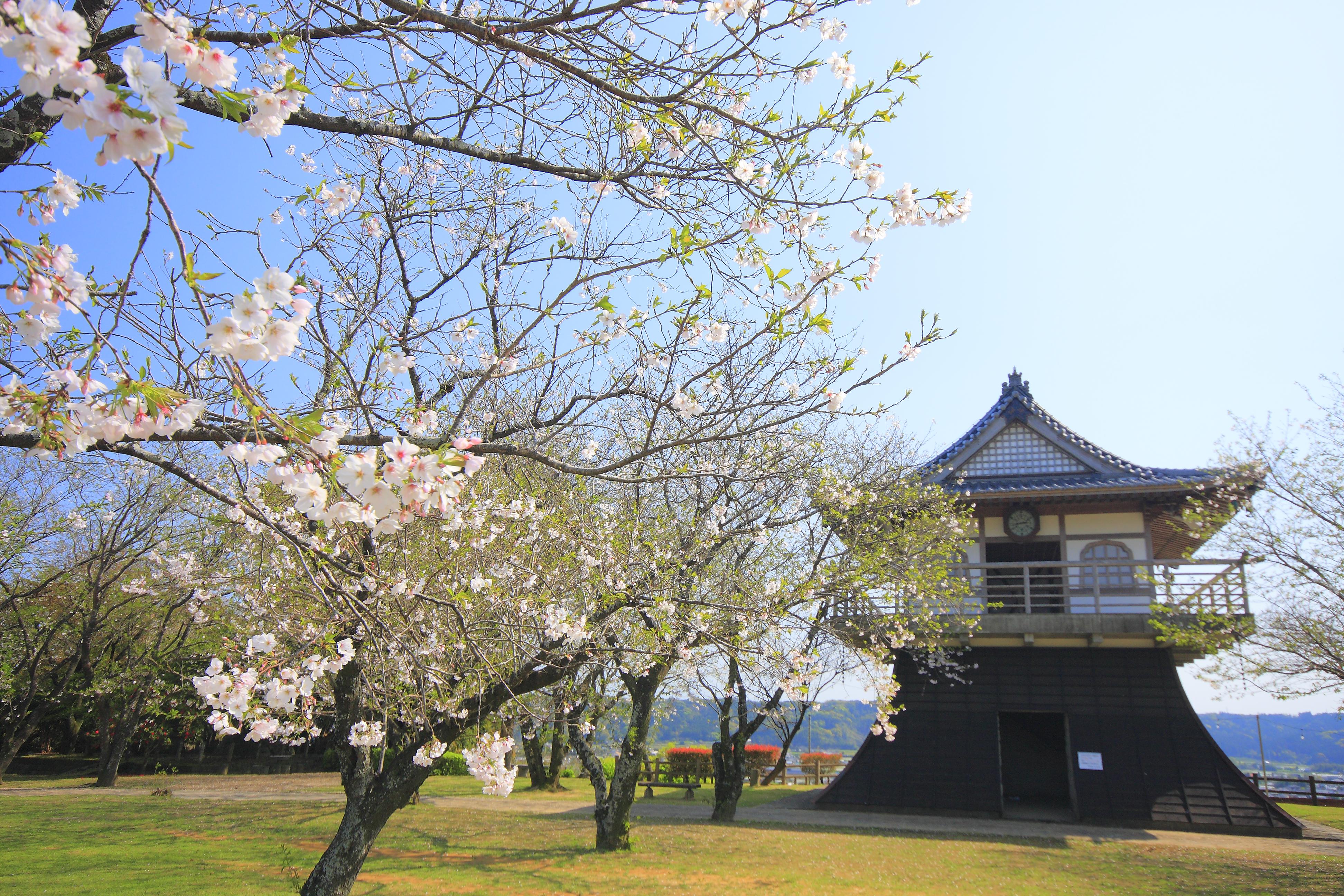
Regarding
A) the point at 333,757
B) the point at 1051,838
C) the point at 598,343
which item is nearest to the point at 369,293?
the point at 598,343

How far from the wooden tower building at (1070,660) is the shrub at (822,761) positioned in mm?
7746

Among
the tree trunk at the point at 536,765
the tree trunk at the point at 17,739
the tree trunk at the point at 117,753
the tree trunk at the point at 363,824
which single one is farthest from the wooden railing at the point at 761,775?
the tree trunk at the point at 363,824

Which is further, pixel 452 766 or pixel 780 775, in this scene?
pixel 452 766

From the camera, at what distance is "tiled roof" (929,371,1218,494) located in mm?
13273

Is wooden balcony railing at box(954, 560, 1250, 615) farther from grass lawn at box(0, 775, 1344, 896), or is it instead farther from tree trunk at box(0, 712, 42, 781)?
tree trunk at box(0, 712, 42, 781)

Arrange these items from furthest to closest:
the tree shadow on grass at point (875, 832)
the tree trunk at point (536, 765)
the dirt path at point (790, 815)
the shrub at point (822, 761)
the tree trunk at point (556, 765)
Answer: the shrub at point (822, 761), the tree trunk at point (536, 765), the tree trunk at point (556, 765), the dirt path at point (790, 815), the tree shadow on grass at point (875, 832)

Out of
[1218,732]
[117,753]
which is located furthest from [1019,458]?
[1218,732]

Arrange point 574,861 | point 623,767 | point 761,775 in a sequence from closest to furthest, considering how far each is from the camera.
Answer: point 574,861, point 623,767, point 761,775

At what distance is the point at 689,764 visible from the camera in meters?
21.8

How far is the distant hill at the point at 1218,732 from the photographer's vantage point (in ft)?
54.8

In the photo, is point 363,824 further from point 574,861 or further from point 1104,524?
point 1104,524

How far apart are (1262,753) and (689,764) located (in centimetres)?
1690

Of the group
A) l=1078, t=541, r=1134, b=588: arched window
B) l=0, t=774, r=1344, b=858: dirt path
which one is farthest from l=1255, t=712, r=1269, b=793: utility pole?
l=1078, t=541, r=1134, b=588: arched window

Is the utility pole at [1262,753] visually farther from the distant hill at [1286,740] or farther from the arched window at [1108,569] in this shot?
the arched window at [1108,569]
